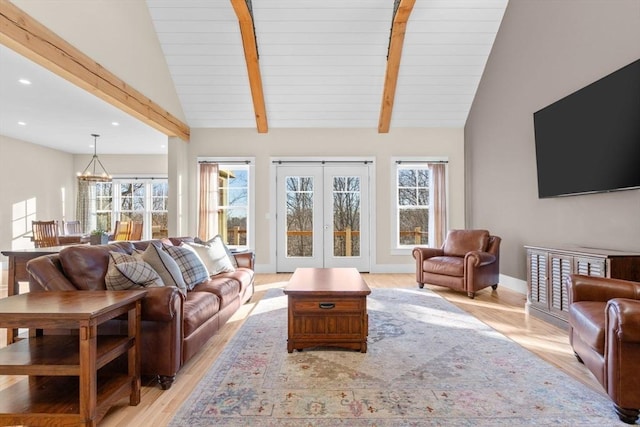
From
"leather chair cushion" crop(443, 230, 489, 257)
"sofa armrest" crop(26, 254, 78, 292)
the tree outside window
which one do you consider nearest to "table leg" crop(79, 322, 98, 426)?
"sofa armrest" crop(26, 254, 78, 292)

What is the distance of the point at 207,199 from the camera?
6555 mm

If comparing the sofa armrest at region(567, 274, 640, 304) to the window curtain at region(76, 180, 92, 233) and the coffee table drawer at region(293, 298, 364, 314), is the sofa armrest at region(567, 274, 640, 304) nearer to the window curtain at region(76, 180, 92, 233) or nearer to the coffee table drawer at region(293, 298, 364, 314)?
the coffee table drawer at region(293, 298, 364, 314)

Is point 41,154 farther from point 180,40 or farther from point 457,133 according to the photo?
point 457,133

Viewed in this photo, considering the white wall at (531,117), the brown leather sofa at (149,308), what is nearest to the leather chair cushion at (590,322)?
the white wall at (531,117)

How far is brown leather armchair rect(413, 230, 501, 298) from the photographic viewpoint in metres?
4.65

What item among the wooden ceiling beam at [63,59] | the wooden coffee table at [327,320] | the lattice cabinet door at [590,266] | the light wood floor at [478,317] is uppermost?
the wooden ceiling beam at [63,59]

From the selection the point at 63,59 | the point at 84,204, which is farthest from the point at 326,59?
the point at 84,204

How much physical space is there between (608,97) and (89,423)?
14.8 feet

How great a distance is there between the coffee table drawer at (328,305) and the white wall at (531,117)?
258 cm

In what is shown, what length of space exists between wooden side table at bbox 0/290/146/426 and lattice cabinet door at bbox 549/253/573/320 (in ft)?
11.9

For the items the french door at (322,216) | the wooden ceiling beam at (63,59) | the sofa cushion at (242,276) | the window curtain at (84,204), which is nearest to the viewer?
the wooden ceiling beam at (63,59)

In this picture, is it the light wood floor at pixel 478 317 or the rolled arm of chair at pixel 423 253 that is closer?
the light wood floor at pixel 478 317

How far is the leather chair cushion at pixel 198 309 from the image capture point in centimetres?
247

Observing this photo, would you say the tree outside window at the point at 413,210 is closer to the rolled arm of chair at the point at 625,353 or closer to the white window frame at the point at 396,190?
the white window frame at the point at 396,190
